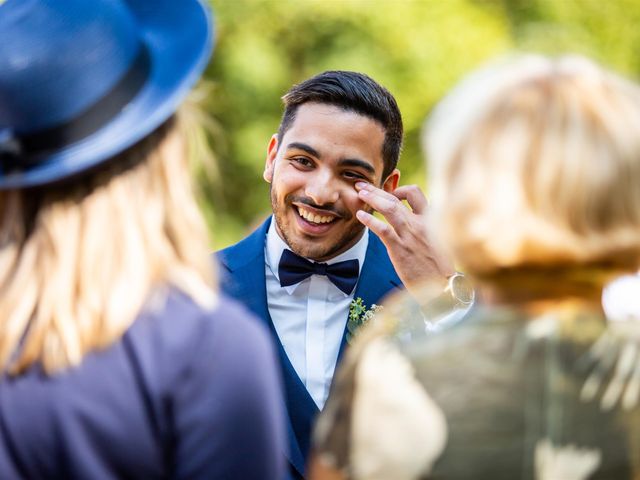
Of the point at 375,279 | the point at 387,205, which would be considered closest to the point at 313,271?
the point at 375,279

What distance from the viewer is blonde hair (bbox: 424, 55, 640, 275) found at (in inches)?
66.9

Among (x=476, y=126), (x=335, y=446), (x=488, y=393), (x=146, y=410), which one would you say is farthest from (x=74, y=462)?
(x=476, y=126)

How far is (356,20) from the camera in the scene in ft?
39.2

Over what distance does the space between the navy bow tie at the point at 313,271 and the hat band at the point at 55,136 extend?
179 cm

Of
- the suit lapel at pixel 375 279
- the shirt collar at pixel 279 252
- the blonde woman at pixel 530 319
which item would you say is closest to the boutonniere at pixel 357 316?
the suit lapel at pixel 375 279

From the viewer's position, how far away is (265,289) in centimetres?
346

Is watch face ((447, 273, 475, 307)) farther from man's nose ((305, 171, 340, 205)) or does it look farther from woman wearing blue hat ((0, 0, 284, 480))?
woman wearing blue hat ((0, 0, 284, 480))

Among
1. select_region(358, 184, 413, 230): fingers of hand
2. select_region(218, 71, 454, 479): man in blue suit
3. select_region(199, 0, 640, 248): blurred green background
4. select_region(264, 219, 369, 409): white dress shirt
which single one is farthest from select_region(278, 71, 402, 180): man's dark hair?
select_region(199, 0, 640, 248): blurred green background

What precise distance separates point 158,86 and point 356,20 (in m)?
10.5

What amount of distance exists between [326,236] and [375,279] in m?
0.24

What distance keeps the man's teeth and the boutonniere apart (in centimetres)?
32

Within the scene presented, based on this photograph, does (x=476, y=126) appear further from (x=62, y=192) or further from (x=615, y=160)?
(x=62, y=192)

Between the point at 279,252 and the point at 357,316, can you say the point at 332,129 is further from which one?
the point at 357,316

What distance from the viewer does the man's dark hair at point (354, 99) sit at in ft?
11.8
